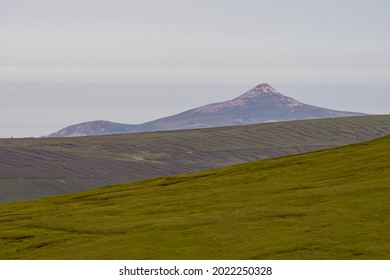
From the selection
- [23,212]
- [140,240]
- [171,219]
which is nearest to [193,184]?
[23,212]

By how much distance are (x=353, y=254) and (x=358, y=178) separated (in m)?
34.4

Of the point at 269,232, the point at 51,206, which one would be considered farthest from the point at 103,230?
the point at 51,206

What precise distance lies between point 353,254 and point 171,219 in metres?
25.6

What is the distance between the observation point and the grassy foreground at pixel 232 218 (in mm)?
58156

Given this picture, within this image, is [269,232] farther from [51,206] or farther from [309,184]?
[51,206]

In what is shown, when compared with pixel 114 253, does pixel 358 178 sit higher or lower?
higher

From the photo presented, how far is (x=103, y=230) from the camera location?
73750 millimetres

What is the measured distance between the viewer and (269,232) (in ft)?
208

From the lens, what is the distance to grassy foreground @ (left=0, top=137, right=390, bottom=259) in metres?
58.2

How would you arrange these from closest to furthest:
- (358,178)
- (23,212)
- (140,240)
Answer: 1. (140,240)
2. (358,178)
3. (23,212)

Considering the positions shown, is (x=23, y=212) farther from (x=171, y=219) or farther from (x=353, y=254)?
(x=353, y=254)

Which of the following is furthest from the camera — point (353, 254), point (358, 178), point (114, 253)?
point (358, 178)

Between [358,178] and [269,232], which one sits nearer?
[269,232]

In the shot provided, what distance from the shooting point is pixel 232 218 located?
236 feet
